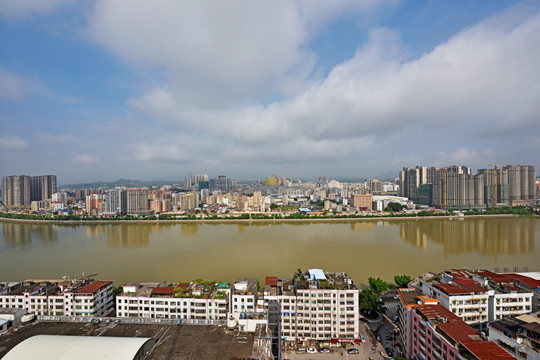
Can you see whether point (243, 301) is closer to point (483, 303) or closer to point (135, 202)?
point (483, 303)

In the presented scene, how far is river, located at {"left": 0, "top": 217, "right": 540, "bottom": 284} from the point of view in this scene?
17.3 feet

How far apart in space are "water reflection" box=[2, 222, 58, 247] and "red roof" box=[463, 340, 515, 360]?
9.72 m

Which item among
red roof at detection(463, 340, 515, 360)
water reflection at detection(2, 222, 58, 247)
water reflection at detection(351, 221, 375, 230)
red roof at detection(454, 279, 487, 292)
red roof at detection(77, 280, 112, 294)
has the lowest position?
water reflection at detection(351, 221, 375, 230)

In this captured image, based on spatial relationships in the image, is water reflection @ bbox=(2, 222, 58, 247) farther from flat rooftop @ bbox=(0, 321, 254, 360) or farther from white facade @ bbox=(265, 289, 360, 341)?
white facade @ bbox=(265, 289, 360, 341)

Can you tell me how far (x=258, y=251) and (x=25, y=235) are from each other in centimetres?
814

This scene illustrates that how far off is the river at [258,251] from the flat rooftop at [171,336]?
2.54m

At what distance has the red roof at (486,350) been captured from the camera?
1.85 metres

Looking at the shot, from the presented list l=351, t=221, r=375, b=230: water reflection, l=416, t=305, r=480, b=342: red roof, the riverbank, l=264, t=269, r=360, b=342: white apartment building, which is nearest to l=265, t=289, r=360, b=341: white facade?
l=264, t=269, r=360, b=342: white apartment building

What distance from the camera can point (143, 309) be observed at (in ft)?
11.0

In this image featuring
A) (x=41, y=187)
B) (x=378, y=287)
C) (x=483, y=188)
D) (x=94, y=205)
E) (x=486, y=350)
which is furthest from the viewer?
(x=41, y=187)

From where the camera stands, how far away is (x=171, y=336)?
212 centimetres

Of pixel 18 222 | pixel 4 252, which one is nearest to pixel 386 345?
pixel 4 252

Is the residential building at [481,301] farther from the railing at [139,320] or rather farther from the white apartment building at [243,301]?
the railing at [139,320]

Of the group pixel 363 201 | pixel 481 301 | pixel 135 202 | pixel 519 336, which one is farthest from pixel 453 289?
pixel 135 202
